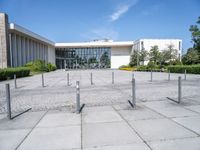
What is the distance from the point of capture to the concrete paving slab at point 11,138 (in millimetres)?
3732

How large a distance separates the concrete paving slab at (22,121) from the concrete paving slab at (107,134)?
1.67 m

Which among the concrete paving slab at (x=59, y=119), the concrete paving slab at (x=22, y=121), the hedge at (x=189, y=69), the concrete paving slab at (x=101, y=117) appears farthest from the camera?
the hedge at (x=189, y=69)

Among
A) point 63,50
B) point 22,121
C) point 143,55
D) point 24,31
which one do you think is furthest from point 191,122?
point 63,50

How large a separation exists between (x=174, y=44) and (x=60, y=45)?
35011 mm

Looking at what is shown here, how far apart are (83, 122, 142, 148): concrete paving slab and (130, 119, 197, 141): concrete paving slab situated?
26cm

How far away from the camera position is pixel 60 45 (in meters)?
56.8

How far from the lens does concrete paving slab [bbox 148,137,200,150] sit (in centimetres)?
346

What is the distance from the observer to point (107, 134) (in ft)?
13.7

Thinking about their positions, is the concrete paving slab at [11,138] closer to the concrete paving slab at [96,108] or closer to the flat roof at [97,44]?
the concrete paving slab at [96,108]

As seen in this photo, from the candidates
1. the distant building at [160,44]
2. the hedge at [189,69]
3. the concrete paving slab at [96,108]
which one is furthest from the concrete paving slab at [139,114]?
the distant building at [160,44]

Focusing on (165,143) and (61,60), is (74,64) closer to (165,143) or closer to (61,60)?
(61,60)

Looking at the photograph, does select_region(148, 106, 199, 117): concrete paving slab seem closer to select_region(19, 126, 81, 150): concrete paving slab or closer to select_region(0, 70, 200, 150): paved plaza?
select_region(0, 70, 200, 150): paved plaza

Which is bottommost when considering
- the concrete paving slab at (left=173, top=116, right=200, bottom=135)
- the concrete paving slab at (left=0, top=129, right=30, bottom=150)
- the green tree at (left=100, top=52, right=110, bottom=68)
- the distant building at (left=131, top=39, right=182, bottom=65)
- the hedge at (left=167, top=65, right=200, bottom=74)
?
the concrete paving slab at (left=0, top=129, right=30, bottom=150)

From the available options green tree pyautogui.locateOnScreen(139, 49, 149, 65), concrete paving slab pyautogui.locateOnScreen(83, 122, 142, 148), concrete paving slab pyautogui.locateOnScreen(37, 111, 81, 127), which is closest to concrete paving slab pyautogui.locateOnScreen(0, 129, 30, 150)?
concrete paving slab pyautogui.locateOnScreen(37, 111, 81, 127)
